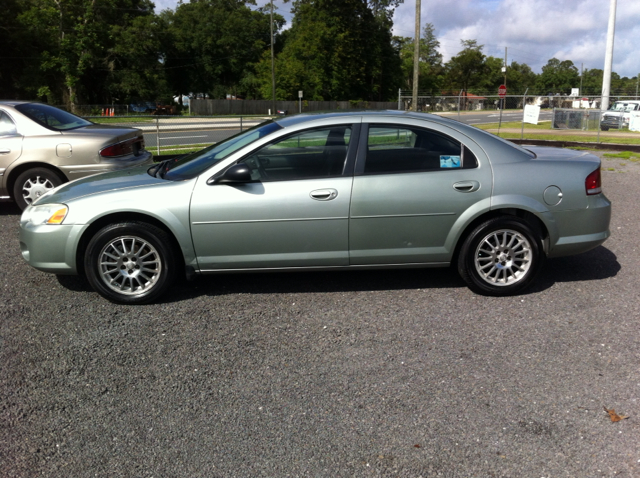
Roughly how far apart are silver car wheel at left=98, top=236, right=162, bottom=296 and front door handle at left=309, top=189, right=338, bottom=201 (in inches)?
53.2

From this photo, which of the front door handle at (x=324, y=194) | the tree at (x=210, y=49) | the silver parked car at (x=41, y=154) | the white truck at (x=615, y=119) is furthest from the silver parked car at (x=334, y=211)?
the tree at (x=210, y=49)

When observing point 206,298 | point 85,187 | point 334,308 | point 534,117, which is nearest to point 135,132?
point 85,187

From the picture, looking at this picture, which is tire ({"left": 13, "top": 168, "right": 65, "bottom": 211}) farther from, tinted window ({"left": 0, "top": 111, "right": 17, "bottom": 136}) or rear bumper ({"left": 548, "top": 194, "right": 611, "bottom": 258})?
rear bumper ({"left": 548, "top": 194, "right": 611, "bottom": 258})

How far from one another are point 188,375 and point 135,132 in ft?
19.9

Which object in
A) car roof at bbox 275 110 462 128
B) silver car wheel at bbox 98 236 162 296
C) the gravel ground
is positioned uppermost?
car roof at bbox 275 110 462 128

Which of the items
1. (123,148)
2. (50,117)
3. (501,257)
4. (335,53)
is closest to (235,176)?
(501,257)

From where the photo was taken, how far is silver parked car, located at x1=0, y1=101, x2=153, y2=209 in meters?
7.99

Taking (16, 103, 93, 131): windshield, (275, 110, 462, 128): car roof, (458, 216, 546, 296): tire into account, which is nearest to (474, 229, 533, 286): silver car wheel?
(458, 216, 546, 296): tire

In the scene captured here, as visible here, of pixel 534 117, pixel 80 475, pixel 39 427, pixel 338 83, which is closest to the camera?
pixel 80 475

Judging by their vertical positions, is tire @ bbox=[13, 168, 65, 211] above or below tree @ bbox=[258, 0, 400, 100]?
below

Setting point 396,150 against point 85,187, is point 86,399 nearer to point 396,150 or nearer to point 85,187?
point 85,187

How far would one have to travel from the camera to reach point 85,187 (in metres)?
5.02

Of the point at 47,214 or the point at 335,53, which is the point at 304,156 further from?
the point at 335,53

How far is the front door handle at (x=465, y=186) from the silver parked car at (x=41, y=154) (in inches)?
207
